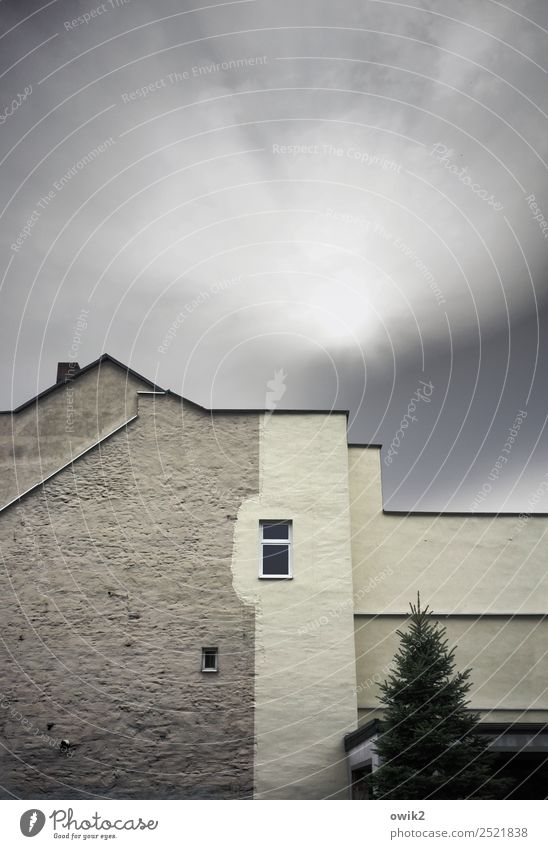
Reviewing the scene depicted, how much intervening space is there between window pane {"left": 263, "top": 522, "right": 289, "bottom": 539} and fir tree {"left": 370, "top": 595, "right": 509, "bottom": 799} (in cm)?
469

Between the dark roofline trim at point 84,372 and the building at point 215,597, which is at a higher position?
the dark roofline trim at point 84,372

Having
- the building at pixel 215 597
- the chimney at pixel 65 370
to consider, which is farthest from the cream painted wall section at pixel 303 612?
the chimney at pixel 65 370

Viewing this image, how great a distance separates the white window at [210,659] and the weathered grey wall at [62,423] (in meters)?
5.38

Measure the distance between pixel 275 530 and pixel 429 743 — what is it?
608cm

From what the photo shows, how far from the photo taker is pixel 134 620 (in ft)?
45.9

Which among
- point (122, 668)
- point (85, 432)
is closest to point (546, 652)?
point (122, 668)

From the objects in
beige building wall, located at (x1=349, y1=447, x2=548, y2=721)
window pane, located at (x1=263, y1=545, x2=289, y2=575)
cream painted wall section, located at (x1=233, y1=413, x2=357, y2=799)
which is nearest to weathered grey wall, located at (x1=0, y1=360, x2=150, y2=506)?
cream painted wall section, located at (x1=233, y1=413, x2=357, y2=799)

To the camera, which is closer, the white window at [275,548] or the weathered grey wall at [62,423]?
the white window at [275,548]

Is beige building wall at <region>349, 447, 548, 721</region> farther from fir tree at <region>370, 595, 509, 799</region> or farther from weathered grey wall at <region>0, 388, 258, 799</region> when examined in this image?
fir tree at <region>370, 595, 509, 799</region>

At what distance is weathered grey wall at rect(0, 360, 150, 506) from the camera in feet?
52.3

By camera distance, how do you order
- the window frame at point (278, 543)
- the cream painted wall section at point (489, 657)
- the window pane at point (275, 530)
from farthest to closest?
the window pane at point (275, 530)
the window frame at point (278, 543)
the cream painted wall section at point (489, 657)

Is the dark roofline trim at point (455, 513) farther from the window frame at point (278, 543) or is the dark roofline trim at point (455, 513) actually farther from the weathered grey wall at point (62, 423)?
the weathered grey wall at point (62, 423)

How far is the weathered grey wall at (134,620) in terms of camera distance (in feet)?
42.4

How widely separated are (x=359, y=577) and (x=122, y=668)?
5.28 metres
